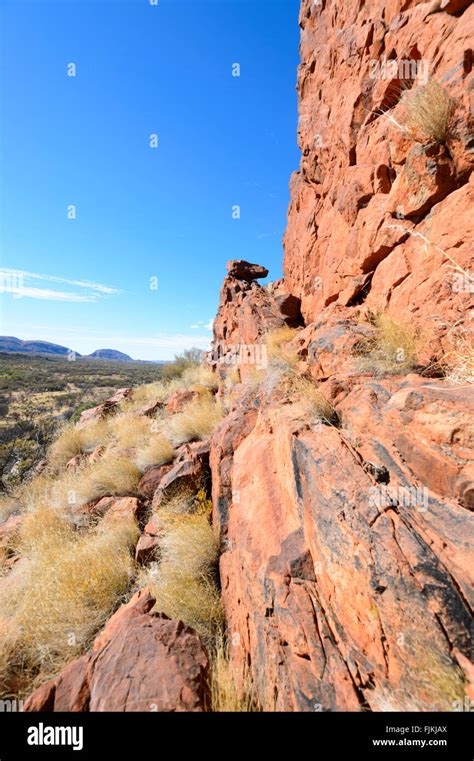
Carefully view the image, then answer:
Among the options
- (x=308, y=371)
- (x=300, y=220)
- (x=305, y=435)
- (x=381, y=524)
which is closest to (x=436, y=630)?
(x=381, y=524)

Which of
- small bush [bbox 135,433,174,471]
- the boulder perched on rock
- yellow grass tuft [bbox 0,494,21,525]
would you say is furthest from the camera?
the boulder perched on rock

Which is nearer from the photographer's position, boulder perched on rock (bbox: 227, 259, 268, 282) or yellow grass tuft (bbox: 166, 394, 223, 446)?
yellow grass tuft (bbox: 166, 394, 223, 446)

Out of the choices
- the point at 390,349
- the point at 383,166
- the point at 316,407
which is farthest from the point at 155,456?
the point at 383,166

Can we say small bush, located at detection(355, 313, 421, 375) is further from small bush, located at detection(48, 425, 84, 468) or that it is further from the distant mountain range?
the distant mountain range

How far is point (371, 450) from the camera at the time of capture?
2.54m

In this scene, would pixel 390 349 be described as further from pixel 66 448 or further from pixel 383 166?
pixel 66 448

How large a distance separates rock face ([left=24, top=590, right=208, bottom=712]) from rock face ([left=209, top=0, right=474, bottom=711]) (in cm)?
60

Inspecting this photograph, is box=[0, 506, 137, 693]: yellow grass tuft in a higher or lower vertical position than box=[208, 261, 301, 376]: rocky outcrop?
lower

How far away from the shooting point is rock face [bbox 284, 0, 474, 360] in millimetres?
3350

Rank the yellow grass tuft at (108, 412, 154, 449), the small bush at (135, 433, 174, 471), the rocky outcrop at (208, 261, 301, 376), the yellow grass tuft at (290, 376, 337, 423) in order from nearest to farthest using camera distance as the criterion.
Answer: the yellow grass tuft at (290, 376, 337, 423), the small bush at (135, 433, 174, 471), the yellow grass tuft at (108, 412, 154, 449), the rocky outcrop at (208, 261, 301, 376)

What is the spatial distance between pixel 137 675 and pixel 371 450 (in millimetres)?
2461

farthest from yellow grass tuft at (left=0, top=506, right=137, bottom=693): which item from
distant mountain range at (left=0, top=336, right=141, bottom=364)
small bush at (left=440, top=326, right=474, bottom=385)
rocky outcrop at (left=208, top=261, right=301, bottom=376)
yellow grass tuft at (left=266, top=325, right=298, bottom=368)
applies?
distant mountain range at (left=0, top=336, right=141, bottom=364)

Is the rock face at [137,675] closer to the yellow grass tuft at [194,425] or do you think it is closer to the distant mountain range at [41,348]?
the yellow grass tuft at [194,425]
